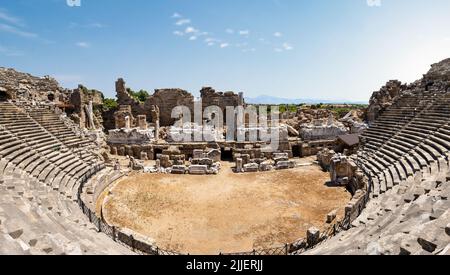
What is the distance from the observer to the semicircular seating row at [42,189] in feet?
23.1

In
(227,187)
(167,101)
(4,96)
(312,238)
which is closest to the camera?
(312,238)

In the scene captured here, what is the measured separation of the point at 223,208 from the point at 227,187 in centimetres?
331

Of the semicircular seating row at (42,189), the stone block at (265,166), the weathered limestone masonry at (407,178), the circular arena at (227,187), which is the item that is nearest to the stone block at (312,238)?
the circular arena at (227,187)

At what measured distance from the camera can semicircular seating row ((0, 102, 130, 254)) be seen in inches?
277

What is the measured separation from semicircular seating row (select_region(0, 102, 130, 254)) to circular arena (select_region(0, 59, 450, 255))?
6cm

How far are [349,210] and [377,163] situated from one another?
6.32 metres

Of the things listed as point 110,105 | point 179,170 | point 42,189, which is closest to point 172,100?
point 110,105

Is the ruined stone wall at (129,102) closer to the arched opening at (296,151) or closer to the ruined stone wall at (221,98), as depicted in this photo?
the ruined stone wall at (221,98)

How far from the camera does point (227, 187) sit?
59.6ft

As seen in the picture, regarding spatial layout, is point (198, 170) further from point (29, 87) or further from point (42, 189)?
point (29, 87)

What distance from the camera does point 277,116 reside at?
35.7 meters

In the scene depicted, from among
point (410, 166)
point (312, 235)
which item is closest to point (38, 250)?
point (312, 235)
